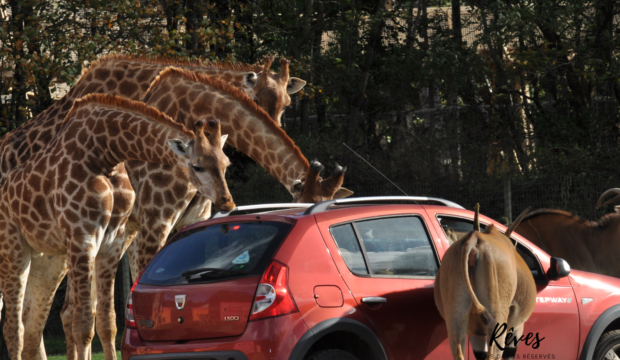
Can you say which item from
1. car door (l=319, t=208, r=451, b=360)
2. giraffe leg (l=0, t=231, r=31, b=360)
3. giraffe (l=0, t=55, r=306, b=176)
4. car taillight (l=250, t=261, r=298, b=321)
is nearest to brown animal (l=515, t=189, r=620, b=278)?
giraffe (l=0, t=55, r=306, b=176)

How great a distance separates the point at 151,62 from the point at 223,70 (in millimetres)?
948

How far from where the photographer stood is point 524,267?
5.92 m

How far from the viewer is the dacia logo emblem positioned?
210 inches

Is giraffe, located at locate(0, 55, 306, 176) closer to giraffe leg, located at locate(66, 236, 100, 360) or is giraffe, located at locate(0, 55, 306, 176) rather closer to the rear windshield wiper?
giraffe leg, located at locate(66, 236, 100, 360)

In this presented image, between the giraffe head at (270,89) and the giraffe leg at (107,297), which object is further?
the giraffe head at (270,89)

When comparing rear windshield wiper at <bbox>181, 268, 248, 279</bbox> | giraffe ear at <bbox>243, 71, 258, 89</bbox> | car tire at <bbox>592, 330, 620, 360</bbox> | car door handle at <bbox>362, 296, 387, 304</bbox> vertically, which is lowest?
car tire at <bbox>592, 330, 620, 360</bbox>

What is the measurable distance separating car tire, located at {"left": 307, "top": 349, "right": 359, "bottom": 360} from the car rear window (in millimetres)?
674

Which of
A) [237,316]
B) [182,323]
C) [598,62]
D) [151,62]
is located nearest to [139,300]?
[182,323]

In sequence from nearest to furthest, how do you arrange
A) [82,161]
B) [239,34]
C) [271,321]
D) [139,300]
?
[271,321], [139,300], [82,161], [239,34]

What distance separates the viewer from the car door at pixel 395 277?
5.48 metres

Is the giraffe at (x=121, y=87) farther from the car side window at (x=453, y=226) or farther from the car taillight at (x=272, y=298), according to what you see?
the car taillight at (x=272, y=298)

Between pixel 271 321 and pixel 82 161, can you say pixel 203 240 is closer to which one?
pixel 271 321

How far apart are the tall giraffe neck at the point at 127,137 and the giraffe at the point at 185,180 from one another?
0.67 metres

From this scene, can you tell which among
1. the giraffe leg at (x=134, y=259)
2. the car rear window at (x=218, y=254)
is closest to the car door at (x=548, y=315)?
the car rear window at (x=218, y=254)
